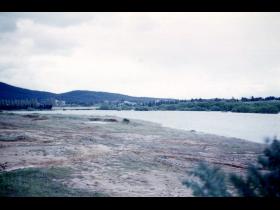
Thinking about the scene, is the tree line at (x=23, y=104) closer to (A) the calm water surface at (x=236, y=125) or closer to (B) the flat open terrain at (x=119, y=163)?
(A) the calm water surface at (x=236, y=125)

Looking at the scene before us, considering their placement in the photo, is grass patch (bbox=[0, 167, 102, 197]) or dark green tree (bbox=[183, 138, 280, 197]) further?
grass patch (bbox=[0, 167, 102, 197])

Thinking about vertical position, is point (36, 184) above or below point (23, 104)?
below

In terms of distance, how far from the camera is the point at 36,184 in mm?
6832

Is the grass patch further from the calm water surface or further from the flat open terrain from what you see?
the calm water surface

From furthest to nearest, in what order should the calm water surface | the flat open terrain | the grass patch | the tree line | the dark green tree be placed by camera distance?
the tree line, the calm water surface, the flat open terrain, the grass patch, the dark green tree

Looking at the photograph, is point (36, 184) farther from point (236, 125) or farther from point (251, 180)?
point (236, 125)

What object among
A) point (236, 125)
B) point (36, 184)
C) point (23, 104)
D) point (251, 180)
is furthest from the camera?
point (23, 104)

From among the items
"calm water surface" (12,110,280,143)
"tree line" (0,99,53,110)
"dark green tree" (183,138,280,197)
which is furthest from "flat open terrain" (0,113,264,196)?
"tree line" (0,99,53,110)

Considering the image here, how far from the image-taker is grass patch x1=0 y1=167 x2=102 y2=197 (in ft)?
20.5

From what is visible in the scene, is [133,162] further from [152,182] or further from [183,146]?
[183,146]

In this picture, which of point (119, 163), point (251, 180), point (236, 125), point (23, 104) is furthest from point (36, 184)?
point (23, 104)
